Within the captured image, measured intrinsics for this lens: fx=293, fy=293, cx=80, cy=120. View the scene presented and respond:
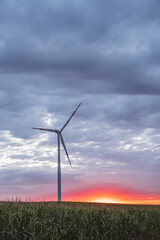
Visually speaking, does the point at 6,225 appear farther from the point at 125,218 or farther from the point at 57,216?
the point at 125,218

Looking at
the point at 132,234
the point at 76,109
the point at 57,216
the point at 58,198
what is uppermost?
the point at 76,109

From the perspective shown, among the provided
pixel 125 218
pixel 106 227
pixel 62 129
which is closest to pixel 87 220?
pixel 106 227

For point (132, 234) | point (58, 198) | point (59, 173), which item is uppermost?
point (59, 173)

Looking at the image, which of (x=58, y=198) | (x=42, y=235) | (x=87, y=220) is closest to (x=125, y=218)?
(x=87, y=220)

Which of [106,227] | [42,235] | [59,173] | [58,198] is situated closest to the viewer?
[42,235]

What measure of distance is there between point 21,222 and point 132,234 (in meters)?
9.22

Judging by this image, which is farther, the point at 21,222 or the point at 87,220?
the point at 87,220

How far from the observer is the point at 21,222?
68.8 ft

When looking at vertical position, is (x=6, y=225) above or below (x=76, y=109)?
below

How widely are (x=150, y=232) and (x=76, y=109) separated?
3745 cm

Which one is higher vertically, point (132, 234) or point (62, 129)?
point (62, 129)

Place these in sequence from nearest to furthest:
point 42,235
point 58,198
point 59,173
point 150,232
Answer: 1. point 42,235
2. point 150,232
3. point 58,198
4. point 59,173

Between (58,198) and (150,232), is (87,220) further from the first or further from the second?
(58,198)

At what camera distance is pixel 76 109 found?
60219 millimetres
